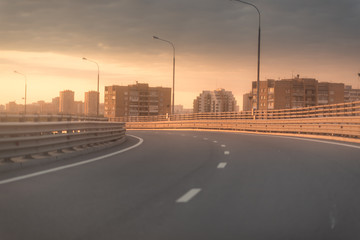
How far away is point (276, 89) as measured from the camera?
615ft

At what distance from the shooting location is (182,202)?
6871mm

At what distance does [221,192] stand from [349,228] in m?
2.60

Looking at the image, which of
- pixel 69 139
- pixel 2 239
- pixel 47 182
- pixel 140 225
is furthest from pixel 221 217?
pixel 69 139

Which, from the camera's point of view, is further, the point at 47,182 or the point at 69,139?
the point at 69,139

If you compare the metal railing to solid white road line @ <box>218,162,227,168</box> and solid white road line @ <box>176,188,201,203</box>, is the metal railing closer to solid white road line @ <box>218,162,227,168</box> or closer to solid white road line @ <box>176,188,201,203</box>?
solid white road line @ <box>218,162,227,168</box>

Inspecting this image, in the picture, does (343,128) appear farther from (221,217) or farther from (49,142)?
(221,217)

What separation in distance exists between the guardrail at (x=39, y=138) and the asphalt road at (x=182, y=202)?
79cm

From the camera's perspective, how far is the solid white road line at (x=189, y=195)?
7020 mm

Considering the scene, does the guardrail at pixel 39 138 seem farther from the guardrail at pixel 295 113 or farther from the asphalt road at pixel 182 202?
the guardrail at pixel 295 113

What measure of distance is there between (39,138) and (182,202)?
668 cm

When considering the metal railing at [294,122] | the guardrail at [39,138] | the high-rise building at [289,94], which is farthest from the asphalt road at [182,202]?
the high-rise building at [289,94]

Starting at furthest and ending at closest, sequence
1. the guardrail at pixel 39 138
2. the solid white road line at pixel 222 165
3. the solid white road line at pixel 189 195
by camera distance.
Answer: the solid white road line at pixel 222 165 < the guardrail at pixel 39 138 < the solid white road line at pixel 189 195

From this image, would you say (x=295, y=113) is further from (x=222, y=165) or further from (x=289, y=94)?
(x=289, y=94)

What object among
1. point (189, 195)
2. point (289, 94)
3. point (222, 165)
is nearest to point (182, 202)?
point (189, 195)
